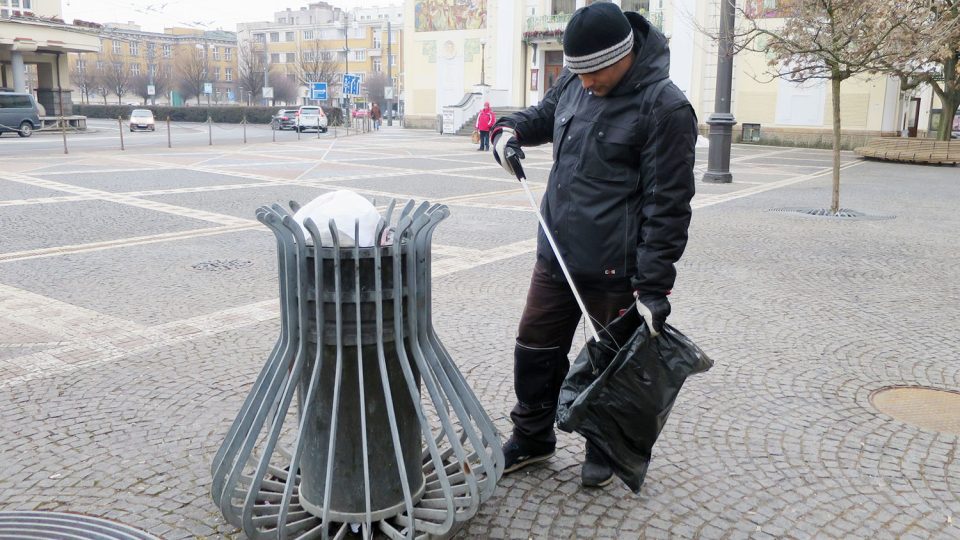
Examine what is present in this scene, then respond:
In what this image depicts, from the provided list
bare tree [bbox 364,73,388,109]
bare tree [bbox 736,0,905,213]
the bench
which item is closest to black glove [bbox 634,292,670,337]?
bare tree [bbox 736,0,905,213]

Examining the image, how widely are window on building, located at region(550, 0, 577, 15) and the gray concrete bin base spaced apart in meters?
40.5

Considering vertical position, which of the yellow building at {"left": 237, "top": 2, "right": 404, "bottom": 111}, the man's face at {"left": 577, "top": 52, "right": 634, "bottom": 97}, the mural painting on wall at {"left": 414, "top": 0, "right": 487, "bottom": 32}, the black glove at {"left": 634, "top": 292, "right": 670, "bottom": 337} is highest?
the yellow building at {"left": 237, "top": 2, "right": 404, "bottom": 111}

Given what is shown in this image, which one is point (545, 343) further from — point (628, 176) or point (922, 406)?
point (922, 406)

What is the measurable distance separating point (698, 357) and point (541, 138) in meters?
1.15

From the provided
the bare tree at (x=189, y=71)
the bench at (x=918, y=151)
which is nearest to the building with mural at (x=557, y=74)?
the bench at (x=918, y=151)

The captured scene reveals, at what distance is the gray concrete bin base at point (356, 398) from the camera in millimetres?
2518

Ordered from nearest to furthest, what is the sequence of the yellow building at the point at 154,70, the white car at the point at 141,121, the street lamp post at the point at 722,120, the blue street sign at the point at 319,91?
the street lamp post at the point at 722,120, the white car at the point at 141,121, the blue street sign at the point at 319,91, the yellow building at the point at 154,70

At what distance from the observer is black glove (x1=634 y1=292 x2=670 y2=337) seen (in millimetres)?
2781

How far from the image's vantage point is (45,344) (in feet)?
16.3

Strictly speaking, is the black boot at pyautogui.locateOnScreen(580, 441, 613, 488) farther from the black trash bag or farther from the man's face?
the man's face

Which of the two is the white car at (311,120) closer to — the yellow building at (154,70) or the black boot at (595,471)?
the yellow building at (154,70)

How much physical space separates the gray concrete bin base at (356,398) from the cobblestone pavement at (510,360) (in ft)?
1.09

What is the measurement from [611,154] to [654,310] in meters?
0.59

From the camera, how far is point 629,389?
9.29 feet
